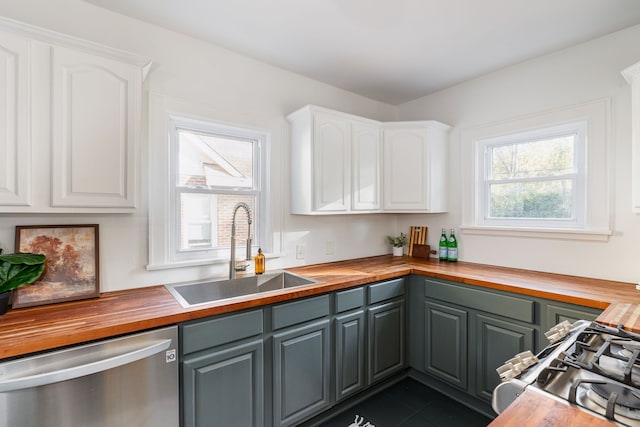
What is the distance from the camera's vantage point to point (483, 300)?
2.03m

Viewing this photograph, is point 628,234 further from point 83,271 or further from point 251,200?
point 83,271

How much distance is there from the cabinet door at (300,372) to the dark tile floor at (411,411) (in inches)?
9.7

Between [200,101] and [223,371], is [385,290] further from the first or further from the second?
[200,101]

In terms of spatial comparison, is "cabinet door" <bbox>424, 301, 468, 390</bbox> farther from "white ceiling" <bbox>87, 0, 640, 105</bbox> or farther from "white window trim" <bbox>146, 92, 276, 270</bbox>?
"white ceiling" <bbox>87, 0, 640, 105</bbox>

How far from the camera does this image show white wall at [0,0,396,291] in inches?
66.2

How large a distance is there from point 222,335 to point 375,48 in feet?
6.92

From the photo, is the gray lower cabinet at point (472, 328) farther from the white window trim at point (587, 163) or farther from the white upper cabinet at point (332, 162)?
the white upper cabinet at point (332, 162)

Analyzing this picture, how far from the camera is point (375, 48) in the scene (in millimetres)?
2189

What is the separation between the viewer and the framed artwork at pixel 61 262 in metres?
1.51

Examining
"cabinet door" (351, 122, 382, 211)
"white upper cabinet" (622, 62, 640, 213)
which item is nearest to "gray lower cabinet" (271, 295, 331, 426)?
"cabinet door" (351, 122, 382, 211)

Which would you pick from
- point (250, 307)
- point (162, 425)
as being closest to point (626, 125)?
point (250, 307)

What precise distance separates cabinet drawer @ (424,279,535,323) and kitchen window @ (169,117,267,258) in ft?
4.71

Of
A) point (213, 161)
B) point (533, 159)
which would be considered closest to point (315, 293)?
point (213, 161)

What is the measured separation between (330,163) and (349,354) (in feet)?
4.64
